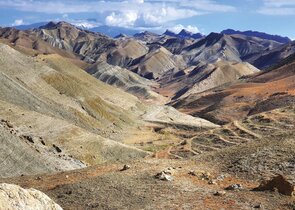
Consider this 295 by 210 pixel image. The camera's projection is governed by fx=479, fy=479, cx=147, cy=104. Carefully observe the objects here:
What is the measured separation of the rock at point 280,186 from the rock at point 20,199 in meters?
11.5

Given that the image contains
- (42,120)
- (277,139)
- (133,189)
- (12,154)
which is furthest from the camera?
(42,120)

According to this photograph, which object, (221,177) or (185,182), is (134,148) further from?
(185,182)

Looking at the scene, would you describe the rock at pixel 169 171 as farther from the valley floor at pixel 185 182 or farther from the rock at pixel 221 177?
the rock at pixel 221 177

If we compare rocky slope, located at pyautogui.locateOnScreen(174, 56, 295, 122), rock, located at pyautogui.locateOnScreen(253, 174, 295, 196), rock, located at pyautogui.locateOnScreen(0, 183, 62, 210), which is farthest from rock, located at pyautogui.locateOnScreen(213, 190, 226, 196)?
rocky slope, located at pyautogui.locateOnScreen(174, 56, 295, 122)

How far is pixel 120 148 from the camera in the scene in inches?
2239

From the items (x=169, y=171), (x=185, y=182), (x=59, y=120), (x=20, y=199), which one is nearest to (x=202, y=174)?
(x=169, y=171)

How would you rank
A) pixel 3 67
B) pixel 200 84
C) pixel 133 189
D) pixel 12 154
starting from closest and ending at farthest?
1. pixel 133 189
2. pixel 12 154
3. pixel 3 67
4. pixel 200 84

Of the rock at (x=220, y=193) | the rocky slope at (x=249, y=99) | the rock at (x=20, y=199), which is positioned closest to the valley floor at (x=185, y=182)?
the rock at (x=220, y=193)

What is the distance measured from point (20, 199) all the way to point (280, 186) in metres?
13.4

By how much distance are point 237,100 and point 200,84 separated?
78498 mm

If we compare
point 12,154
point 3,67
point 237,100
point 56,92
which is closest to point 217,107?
point 237,100

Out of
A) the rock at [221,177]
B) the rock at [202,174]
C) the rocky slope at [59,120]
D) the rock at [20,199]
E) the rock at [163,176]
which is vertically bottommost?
the rocky slope at [59,120]

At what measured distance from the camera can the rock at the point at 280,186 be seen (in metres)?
24.4

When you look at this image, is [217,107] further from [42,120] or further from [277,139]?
[277,139]
